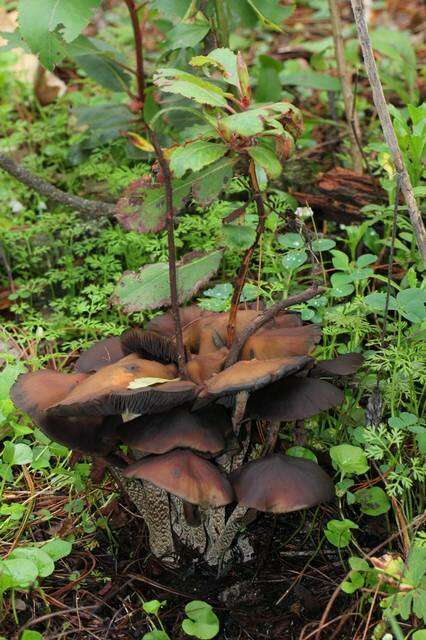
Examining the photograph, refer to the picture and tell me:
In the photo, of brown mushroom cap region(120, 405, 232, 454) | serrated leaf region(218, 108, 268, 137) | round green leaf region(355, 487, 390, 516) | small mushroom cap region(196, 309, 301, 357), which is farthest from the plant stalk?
round green leaf region(355, 487, 390, 516)

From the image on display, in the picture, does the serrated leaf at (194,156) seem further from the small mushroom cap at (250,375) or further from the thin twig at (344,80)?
the thin twig at (344,80)

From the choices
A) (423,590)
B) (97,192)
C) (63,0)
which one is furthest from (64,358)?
(423,590)

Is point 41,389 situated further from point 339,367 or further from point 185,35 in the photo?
point 185,35

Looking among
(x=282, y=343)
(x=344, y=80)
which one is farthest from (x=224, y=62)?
(x=344, y=80)

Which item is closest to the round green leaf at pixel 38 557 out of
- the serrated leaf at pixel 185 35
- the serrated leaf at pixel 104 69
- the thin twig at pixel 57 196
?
the thin twig at pixel 57 196

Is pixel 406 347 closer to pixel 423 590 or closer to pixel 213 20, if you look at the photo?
pixel 423 590

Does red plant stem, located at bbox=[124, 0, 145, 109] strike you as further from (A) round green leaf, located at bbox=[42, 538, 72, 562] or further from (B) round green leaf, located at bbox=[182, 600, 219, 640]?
(B) round green leaf, located at bbox=[182, 600, 219, 640]

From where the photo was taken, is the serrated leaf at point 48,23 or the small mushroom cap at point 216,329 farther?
the serrated leaf at point 48,23
